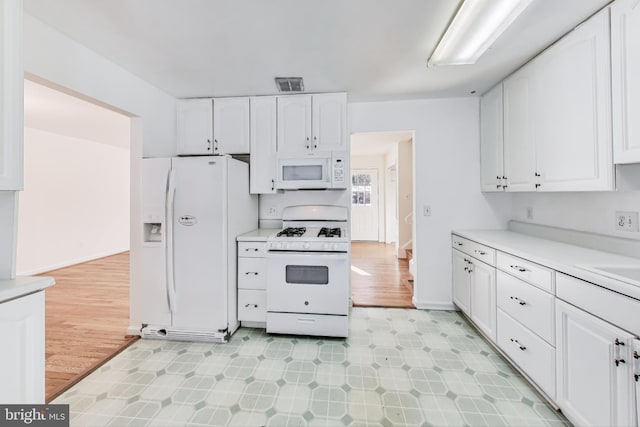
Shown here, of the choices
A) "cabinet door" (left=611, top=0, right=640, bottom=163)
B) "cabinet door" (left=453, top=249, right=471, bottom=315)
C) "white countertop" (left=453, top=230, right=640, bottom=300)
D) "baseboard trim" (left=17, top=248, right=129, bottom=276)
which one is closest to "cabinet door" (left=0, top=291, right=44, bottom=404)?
"white countertop" (left=453, top=230, right=640, bottom=300)

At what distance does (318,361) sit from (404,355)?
2.29 feet

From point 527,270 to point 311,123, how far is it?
2236 millimetres

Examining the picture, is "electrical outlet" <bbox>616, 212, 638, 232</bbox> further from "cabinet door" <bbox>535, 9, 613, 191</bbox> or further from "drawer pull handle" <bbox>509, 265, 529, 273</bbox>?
"drawer pull handle" <bbox>509, 265, 529, 273</bbox>

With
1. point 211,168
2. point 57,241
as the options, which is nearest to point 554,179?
point 211,168

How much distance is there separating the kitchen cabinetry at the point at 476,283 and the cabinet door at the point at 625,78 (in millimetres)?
1001

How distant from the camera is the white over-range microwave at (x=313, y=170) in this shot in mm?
2715

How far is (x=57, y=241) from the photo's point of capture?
15.9 ft

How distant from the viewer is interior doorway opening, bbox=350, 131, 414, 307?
3572mm

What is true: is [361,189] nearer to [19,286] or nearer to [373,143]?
[373,143]

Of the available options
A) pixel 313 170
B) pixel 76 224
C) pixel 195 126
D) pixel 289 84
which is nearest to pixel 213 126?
pixel 195 126

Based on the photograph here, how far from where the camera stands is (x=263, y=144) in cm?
285

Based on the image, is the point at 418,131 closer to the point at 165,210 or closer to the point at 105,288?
the point at 165,210

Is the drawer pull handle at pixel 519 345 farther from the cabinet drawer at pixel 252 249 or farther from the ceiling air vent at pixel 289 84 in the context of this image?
the ceiling air vent at pixel 289 84

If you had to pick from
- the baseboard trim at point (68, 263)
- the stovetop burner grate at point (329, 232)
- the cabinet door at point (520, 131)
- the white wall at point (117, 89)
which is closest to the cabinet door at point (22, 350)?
the white wall at point (117, 89)
